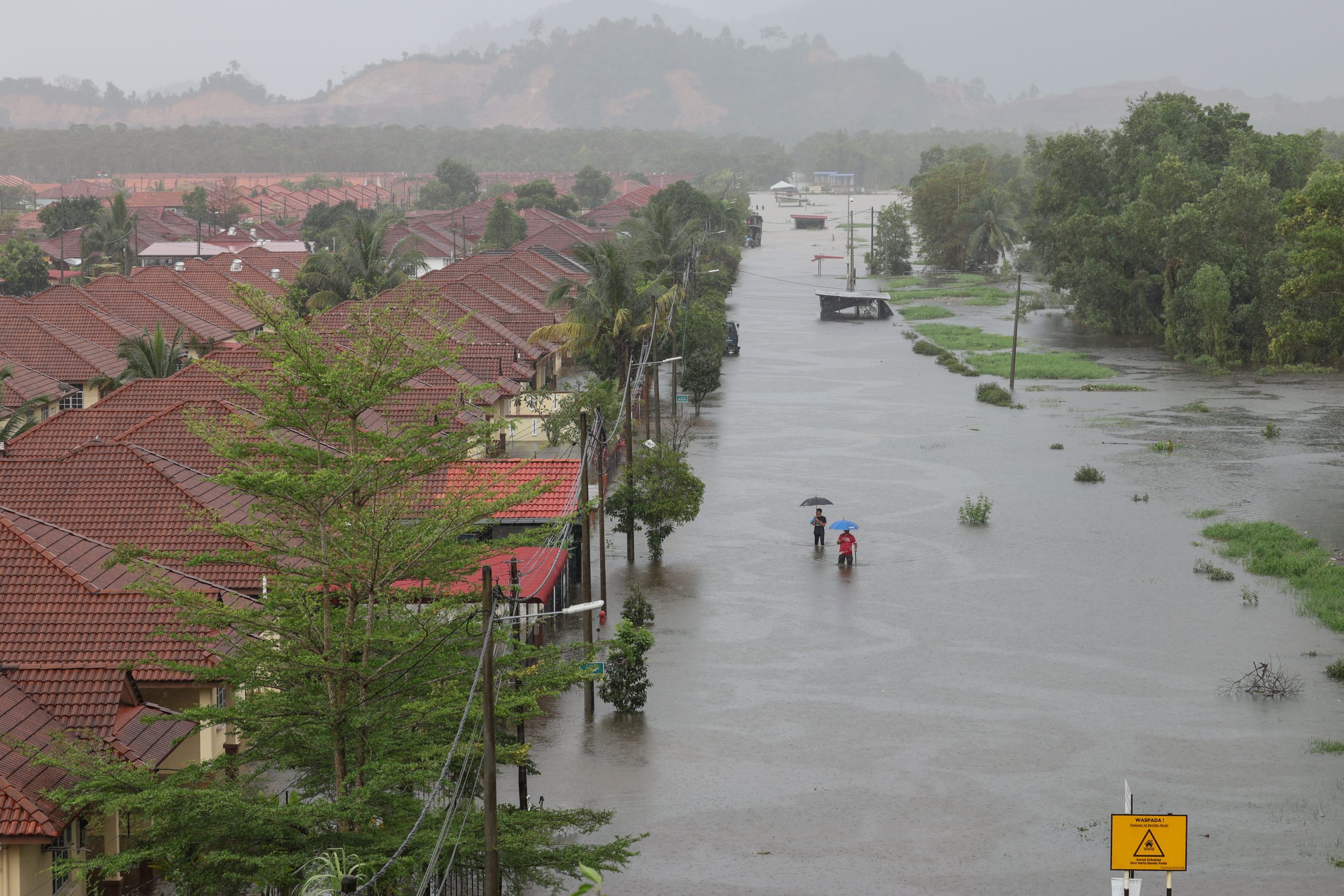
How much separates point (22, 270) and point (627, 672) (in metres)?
67.0

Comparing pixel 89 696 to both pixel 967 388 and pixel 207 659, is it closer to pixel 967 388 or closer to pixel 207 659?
pixel 207 659

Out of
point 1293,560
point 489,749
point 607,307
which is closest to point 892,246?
point 607,307

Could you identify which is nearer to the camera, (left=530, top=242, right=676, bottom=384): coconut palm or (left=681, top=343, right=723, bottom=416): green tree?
(left=530, top=242, right=676, bottom=384): coconut palm

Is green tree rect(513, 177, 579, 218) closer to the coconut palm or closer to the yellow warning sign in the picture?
the coconut palm

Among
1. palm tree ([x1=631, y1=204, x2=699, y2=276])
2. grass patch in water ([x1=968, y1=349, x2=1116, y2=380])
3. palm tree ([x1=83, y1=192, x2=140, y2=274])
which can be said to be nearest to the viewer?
palm tree ([x1=631, y1=204, x2=699, y2=276])

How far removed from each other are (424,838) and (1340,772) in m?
14.9

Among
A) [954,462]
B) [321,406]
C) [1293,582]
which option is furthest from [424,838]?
[954,462]

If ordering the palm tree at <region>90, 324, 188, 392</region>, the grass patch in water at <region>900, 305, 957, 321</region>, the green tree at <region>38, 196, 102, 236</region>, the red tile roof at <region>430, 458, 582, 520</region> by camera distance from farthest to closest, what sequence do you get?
1. the green tree at <region>38, 196, 102, 236</region>
2. the grass patch in water at <region>900, 305, 957, 321</region>
3. the palm tree at <region>90, 324, 188, 392</region>
4. the red tile roof at <region>430, 458, 582, 520</region>

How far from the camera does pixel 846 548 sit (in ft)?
114

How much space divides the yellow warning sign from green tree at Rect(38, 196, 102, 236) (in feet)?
312

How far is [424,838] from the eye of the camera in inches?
577

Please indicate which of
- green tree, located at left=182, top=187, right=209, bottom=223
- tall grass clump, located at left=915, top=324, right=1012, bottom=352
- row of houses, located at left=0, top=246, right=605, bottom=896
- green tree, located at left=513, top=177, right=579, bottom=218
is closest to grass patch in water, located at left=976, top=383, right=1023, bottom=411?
tall grass clump, located at left=915, top=324, right=1012, bottom=352

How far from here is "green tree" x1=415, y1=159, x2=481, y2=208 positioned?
15538cm

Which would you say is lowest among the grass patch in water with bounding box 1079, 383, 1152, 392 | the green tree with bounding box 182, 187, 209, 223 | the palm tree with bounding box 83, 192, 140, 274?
the grass patch in water with bounding box 1079, 383, 1152, 392
